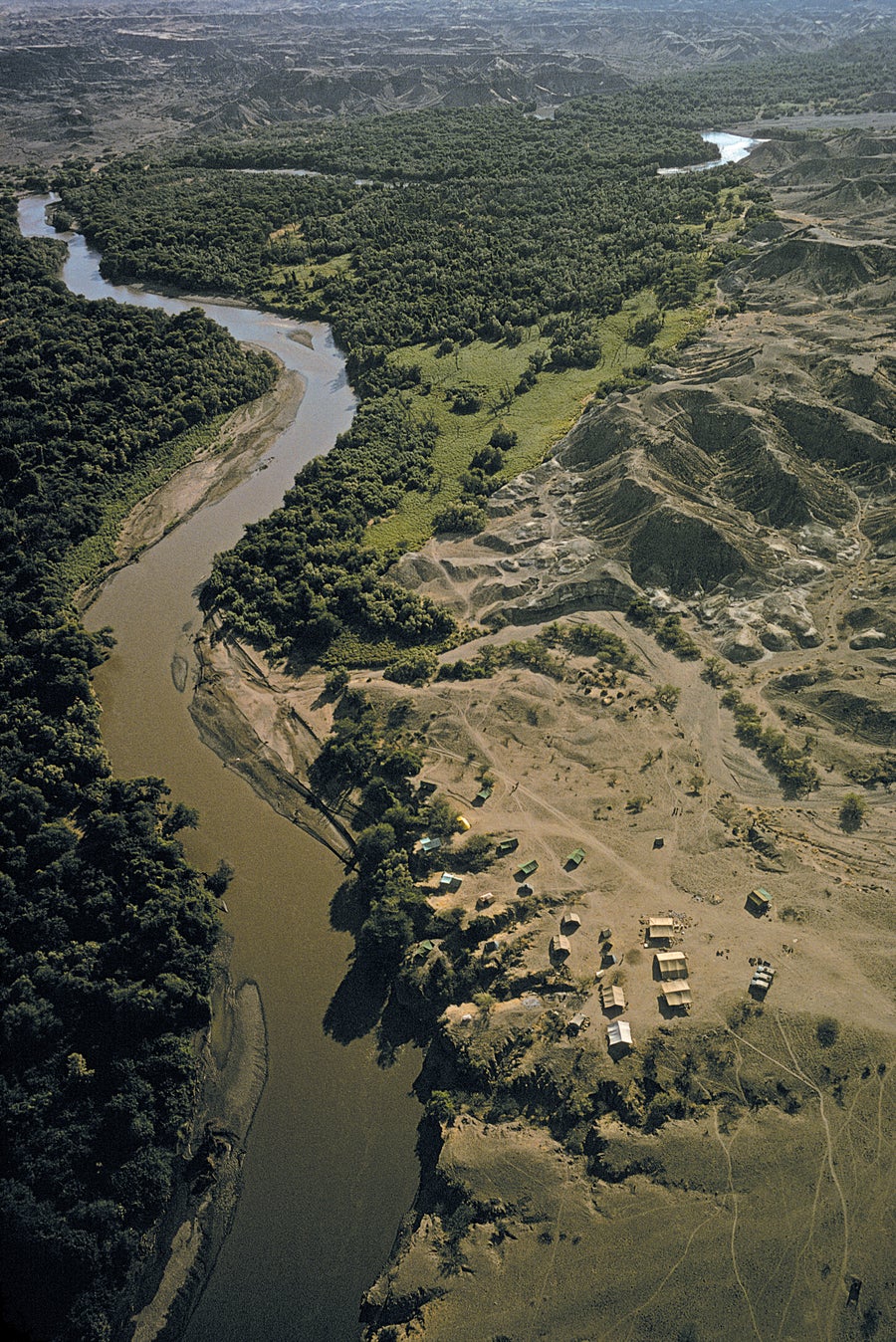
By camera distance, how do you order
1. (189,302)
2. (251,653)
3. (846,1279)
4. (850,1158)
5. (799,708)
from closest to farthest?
(846,1279), (850,1158), (799,708), (251,653), (189,302)

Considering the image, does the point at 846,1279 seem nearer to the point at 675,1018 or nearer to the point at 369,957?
the point at 675,1018

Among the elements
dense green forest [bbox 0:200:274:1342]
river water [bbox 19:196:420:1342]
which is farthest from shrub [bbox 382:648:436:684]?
dense green forest [bbox 0:200:274:1342]

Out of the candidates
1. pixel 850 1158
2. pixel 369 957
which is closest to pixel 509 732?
pixel 369 957

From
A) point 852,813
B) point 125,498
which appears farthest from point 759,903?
point 125,498

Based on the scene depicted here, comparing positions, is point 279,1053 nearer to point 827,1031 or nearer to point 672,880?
point 672,880

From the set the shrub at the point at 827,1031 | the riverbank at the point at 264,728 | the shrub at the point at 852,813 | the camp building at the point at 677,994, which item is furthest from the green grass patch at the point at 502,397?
the shrub at the point at 827,1031

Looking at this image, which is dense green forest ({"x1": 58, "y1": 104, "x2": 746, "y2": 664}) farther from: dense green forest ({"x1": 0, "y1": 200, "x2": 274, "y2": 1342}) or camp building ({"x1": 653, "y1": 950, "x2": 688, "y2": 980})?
camp building ({"x1": 653, "y1": 950, "x2": 688, "y2": 980})
